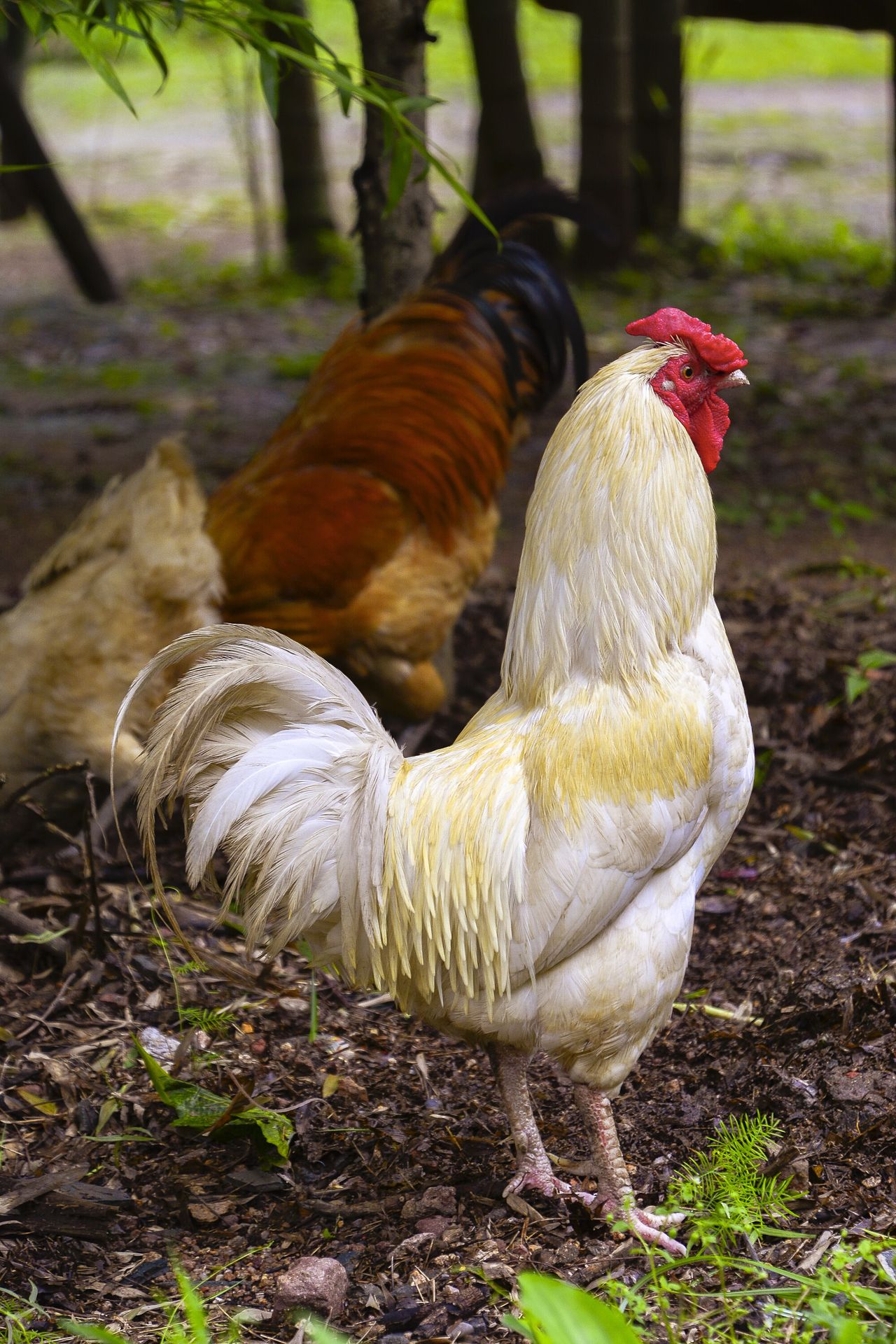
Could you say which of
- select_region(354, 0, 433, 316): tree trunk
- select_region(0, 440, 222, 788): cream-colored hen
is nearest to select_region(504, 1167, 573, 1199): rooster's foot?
select_region(0, 440, 222, 788): cream-colored hen

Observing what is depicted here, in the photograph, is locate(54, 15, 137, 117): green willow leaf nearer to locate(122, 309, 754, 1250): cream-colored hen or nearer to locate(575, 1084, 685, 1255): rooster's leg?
locate(122, 309, 754, 1250): cream-colored hen

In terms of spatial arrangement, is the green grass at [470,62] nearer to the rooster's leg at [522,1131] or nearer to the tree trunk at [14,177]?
the tree trunk at [14,177]

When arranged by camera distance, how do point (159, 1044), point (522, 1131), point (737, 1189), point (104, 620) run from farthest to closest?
point (104, 620) → point (159, 1044) → point (522, 1131) → point (737, 1189)

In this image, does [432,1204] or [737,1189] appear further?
[432,1204]

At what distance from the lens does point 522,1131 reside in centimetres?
300

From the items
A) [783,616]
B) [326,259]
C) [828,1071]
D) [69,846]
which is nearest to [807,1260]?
[828,1071]

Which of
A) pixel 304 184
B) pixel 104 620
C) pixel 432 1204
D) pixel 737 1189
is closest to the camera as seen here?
pixel 737 1189

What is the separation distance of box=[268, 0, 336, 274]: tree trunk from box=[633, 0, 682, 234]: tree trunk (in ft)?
10.9

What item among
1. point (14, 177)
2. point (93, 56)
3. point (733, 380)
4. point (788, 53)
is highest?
point (93, 56)

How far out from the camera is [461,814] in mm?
2750

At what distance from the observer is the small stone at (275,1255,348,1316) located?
2529mm

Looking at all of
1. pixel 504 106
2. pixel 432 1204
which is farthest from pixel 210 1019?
pixel 504 106

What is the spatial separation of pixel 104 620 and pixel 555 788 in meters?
2.22

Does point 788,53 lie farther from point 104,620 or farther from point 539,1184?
point 539,1184
